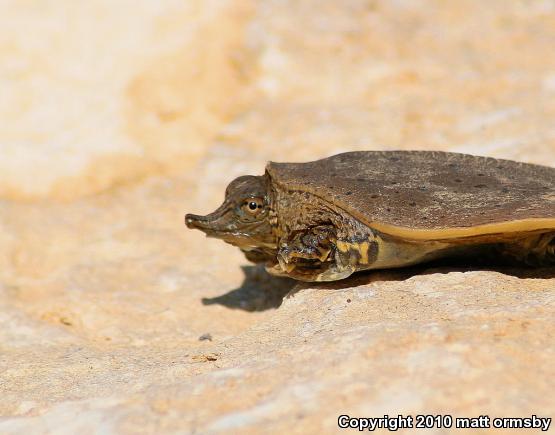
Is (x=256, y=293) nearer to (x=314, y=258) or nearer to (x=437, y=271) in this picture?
(x=314, y=258)

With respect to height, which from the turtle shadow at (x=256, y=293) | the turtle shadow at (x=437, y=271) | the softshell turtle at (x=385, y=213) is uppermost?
the softshell turtle at (x=385, y=213)

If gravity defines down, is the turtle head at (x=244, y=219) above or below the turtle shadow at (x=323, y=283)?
A: above

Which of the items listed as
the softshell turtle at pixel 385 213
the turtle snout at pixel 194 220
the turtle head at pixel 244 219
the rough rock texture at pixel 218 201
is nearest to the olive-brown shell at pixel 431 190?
the softshell turtle at pixel 385 213

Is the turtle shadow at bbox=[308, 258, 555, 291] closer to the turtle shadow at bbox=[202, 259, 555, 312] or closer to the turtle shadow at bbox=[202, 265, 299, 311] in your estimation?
the turtle shadow at bbox=[202, 259, 555, 312]

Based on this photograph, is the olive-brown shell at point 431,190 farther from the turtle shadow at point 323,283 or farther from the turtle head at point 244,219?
the turtle shadow at point 323,283

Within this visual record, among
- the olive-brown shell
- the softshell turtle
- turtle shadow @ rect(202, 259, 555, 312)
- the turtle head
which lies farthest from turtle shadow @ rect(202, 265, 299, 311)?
the olive-brown shell

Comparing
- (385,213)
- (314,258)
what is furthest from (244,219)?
(385,213)
